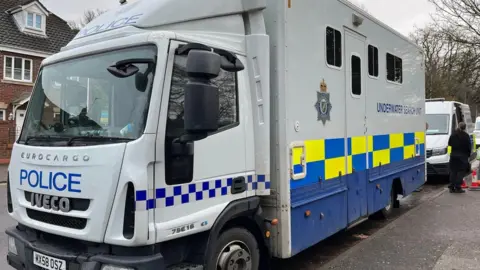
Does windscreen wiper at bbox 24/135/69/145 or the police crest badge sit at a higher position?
the police crest badge

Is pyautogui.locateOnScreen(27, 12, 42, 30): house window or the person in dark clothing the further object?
pyautogui.locateOnScreen(27, 12, 42, 30): house window

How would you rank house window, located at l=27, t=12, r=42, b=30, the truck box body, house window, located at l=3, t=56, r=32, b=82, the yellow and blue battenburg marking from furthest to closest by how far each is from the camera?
house window, located at l=27, t=12, r=42, b=30 < house window, located at l=3, t=56, r=32, b=82 < the yellow and blue battenburg marking < the truck box body

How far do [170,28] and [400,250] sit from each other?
13.1ft

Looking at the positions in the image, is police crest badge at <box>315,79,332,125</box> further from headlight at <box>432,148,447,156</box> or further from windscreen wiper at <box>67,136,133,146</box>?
headlight at <box>432,148,447,156</box>

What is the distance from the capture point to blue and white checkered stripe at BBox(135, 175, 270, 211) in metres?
2.94

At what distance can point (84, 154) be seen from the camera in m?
Result: 3.05

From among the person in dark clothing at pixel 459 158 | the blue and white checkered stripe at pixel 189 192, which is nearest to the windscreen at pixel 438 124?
the person in dark clothing at pixel 459 158

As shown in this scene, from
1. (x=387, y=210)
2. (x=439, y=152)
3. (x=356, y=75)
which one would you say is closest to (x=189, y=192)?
(x=356, y=75)

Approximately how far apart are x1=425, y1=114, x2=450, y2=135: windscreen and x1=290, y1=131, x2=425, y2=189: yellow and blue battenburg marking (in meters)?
5.32

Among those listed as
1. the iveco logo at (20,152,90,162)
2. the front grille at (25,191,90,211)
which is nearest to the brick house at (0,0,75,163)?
the iveco logo at (20,152,90,162)

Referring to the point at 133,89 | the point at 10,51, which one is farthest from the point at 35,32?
the point at 133,89

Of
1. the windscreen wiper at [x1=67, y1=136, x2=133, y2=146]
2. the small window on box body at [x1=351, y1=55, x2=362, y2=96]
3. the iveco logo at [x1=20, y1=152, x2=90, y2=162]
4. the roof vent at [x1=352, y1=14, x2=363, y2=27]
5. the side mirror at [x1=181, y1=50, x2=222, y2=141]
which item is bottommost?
the iveco logo at [x1=20, y1=152, x2=90, y2=162]

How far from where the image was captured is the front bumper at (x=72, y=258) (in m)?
2.90

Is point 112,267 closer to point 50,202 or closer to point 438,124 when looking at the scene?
point 50,202
